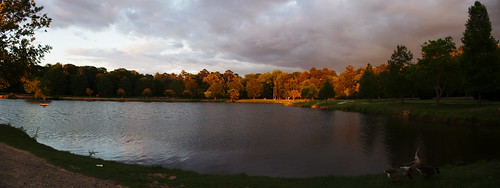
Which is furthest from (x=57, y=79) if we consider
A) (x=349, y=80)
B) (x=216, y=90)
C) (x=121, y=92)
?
(x=349, y=80)

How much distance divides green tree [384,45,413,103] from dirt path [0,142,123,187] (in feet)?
195

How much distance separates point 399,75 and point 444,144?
38771mm

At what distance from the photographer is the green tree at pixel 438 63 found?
4850 cm

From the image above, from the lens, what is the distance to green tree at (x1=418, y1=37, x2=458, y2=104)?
4850 cm

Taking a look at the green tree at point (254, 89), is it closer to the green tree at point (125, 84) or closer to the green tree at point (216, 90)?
the green tree at point (216, 90)

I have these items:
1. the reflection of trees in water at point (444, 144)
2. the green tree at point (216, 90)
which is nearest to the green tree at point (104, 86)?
the green tree at point (216, 90)

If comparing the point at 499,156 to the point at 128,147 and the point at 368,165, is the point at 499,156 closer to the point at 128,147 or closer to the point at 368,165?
the point at 368,165

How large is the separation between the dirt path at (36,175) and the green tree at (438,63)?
180 feet

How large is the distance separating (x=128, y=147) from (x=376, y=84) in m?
67.7

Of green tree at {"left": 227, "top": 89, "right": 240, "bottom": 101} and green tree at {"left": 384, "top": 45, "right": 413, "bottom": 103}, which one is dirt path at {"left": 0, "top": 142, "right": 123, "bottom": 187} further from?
green tree at {"left": 227, "top": 89, "right": 240, "bottom": 101}

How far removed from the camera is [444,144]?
2456 cm

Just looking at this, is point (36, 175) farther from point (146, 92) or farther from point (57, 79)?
point (57, 79)

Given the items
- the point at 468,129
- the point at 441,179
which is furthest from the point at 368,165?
the point at 468,129

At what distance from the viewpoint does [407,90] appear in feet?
193
